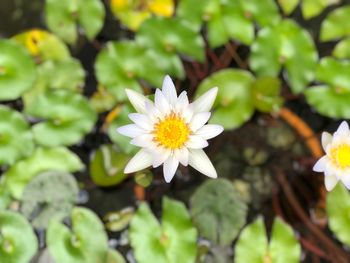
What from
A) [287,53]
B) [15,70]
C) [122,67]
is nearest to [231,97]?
[287,53]

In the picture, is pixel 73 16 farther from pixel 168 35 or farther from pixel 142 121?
pixel 142 121

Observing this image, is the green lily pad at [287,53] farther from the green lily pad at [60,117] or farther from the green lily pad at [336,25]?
the green lily pad at [60,117]

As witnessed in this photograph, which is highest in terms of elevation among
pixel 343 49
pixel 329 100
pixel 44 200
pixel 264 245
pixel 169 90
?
pixel 169 90

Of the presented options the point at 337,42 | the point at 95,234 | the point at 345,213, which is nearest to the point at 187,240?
the point at 95,234

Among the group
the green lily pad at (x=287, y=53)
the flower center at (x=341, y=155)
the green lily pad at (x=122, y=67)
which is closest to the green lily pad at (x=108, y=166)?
the green lily pad at (x=122, y=67)

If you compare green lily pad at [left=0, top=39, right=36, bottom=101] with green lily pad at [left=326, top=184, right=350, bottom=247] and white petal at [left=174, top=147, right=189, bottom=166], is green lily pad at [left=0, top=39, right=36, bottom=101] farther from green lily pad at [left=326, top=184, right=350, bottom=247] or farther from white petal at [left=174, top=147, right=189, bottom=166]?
green lily pad at [left=326, top=184, right=350, bottom=247]

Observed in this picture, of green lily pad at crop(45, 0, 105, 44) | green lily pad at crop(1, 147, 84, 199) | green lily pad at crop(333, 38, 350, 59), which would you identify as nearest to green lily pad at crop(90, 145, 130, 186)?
green lily pad at crop(1, 147, 84, 199)
